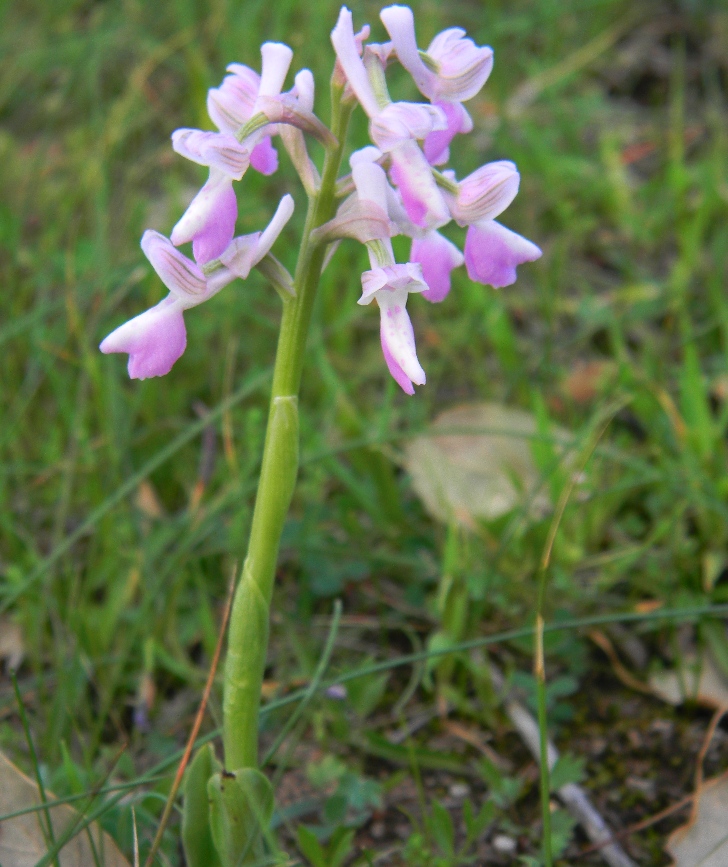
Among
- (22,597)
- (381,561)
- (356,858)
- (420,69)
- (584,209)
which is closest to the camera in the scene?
(420,69)

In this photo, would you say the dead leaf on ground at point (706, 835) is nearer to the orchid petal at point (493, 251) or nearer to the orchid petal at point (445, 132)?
the orchid petal at point (493, 251)

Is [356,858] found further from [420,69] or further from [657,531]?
[420,69]

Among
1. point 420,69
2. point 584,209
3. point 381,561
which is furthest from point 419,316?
point 420,69

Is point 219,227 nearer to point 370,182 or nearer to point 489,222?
point 370,182

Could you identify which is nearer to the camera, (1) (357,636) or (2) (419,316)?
(1) (357,636)

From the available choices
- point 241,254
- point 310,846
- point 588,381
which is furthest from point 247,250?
point 588,381

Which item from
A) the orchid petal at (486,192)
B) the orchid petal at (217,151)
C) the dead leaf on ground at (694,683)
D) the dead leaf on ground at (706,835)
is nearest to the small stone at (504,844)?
the dead leaf on ground at (706,835)

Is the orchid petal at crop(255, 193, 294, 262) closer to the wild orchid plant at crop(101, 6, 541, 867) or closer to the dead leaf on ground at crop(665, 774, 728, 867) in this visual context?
the wild orchid plant at crop(101, 6, 541, 867)
